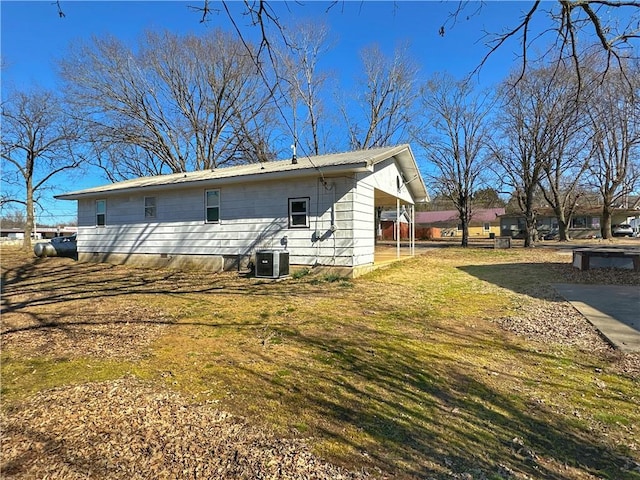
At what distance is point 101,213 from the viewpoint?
567 inches

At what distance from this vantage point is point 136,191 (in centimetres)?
1277

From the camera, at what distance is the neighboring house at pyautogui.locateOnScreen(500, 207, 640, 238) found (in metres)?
39.2

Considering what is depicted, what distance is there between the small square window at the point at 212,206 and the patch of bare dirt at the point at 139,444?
8.86 meters

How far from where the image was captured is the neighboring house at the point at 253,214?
375 inches

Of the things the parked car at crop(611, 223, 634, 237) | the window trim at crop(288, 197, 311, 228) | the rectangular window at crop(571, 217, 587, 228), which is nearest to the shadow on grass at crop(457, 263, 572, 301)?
the window trim at crop(288, 197, 311, 228)

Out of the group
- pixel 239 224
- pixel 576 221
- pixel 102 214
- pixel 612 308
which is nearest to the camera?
pixel 612 308

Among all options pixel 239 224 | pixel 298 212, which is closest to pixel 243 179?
pixel 239 224


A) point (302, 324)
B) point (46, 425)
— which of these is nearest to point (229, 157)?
point (302, 324)

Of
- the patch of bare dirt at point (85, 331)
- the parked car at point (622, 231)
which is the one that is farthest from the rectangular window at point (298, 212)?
the parked car at point (622, 231)

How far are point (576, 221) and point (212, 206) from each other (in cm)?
4707

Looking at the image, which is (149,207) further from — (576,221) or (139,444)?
(576,221)

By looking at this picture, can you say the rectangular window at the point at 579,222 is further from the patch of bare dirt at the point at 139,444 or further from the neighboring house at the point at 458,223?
the patch of bare dirt at the point at 139,444

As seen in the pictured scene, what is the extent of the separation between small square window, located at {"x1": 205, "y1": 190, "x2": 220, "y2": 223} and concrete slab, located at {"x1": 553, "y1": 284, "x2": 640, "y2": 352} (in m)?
9.43

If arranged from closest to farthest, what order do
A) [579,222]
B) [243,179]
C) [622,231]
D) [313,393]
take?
[313,393]
[243,179]
[622,231]
[579,222]
